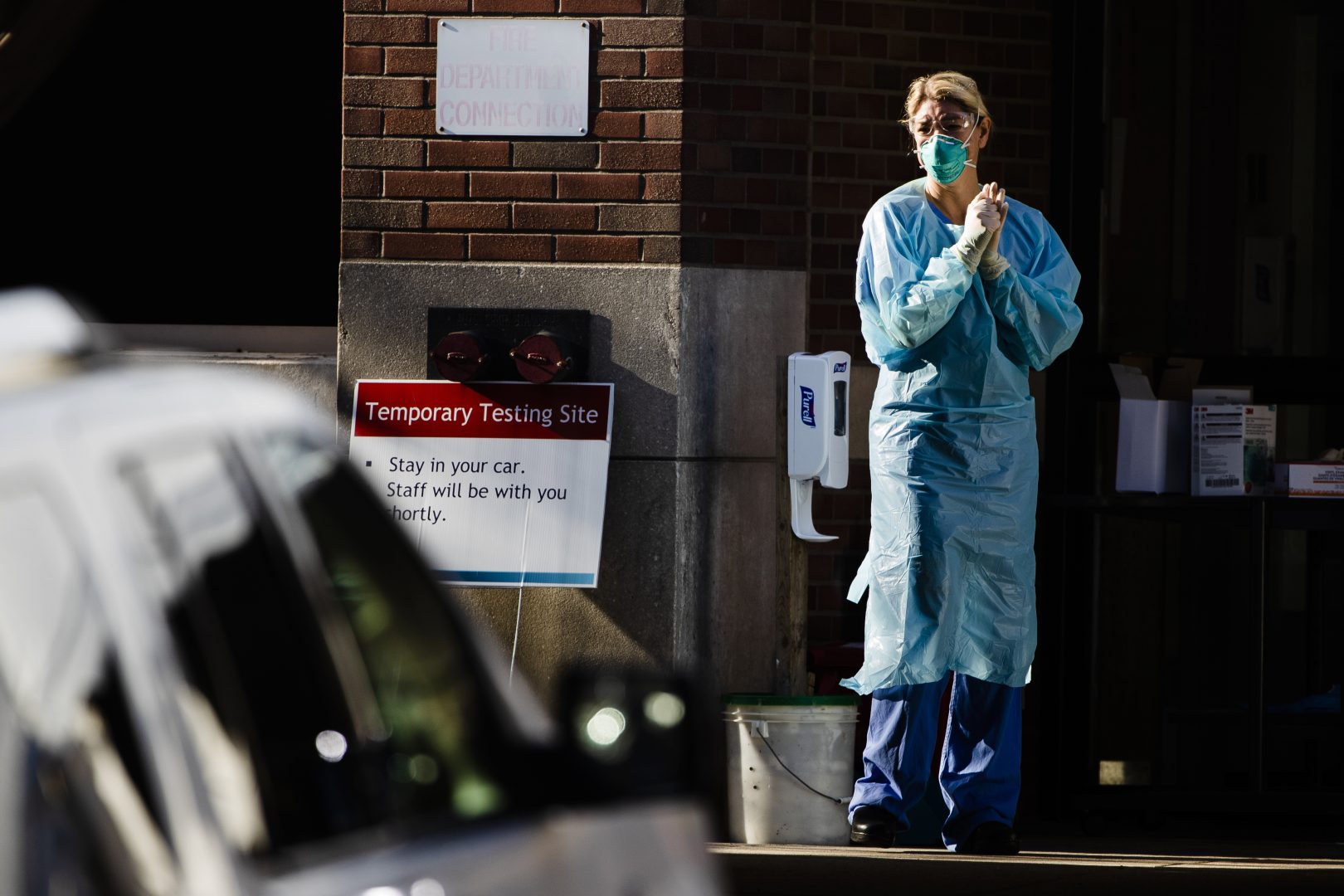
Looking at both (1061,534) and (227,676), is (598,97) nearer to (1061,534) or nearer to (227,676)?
(1061,534)

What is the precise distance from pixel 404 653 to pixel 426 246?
4.70 m

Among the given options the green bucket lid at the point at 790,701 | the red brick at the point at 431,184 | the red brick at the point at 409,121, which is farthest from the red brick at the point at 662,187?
the green bucket lid at the point at 790,701

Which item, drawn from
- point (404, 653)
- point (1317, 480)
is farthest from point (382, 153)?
point (404, 653)

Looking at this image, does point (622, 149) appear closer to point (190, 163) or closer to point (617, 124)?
point (617, 124)

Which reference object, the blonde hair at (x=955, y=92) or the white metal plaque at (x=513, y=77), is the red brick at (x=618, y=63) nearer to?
the white metal plaque at (x=513, y=77)

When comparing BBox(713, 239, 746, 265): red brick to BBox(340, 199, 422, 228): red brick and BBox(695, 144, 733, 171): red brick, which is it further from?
BBox(340, 199, 422, 228): red brick

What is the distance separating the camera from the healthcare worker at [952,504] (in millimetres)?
5320

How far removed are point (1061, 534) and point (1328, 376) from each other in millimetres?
1120

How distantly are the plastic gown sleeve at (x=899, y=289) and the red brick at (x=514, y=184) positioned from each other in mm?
1263

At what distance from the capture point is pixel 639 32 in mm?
6223

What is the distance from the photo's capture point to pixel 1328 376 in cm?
673

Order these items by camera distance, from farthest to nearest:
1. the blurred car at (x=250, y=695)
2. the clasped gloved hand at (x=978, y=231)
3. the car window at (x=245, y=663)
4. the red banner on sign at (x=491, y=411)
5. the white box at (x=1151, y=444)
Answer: the white box at (x=1151, y=444), the red banner on sign at (x=491, y=411), the clasped gloved hand at (x=978, y=231), the car window at (x=245, y=663), the blurred car at (x=250, y=695)

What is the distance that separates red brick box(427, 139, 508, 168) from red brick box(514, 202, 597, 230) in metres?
0.16

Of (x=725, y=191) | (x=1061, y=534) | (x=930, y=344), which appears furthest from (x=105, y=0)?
(x=1061, y=534)
